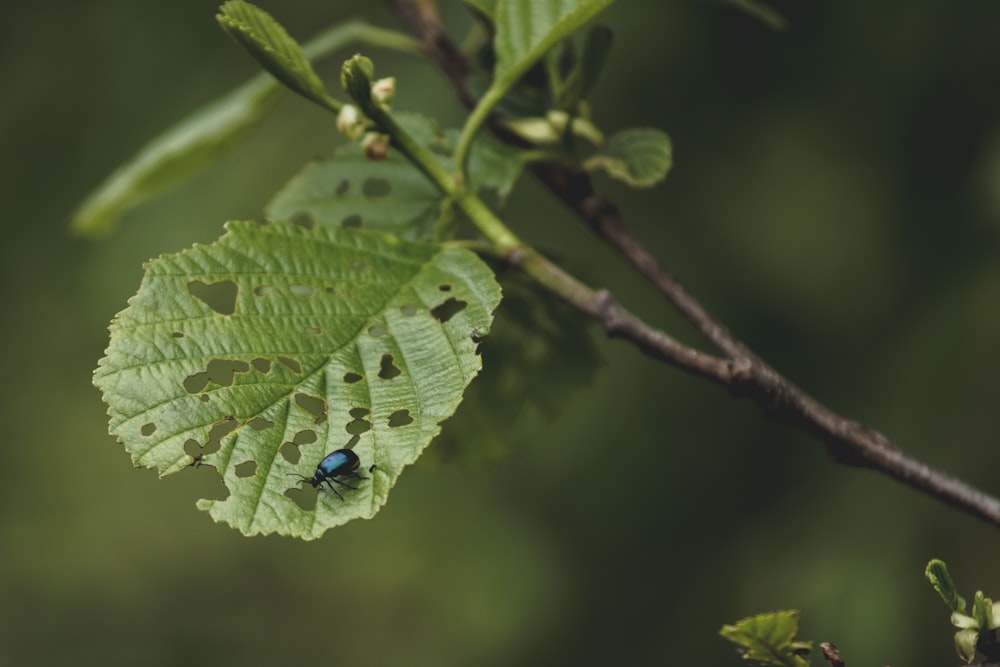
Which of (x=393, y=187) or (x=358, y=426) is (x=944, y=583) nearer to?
(x=358, y=426)

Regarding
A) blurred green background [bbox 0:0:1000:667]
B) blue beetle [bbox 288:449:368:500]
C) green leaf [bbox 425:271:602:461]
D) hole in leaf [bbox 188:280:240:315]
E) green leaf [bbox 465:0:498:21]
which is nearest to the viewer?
blue beetle [bbox 288:449:368:500]

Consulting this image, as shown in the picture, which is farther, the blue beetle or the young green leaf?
the young green leaf

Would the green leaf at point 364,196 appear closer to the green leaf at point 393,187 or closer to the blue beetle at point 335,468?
the green leaf at point 393,187

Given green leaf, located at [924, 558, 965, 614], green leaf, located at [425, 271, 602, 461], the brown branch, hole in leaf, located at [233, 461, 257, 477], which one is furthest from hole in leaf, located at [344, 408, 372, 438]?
green leaf, located at [924, 558, 965, 614]

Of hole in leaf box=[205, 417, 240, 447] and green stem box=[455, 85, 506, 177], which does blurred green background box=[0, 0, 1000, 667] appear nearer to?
green stem box=[455, 85, 506, 177]

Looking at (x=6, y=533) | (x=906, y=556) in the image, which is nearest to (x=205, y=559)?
(x=6, y=533)

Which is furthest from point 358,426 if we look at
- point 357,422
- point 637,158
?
point 637,158

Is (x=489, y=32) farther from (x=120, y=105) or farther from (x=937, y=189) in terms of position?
(x=120, y=105)
